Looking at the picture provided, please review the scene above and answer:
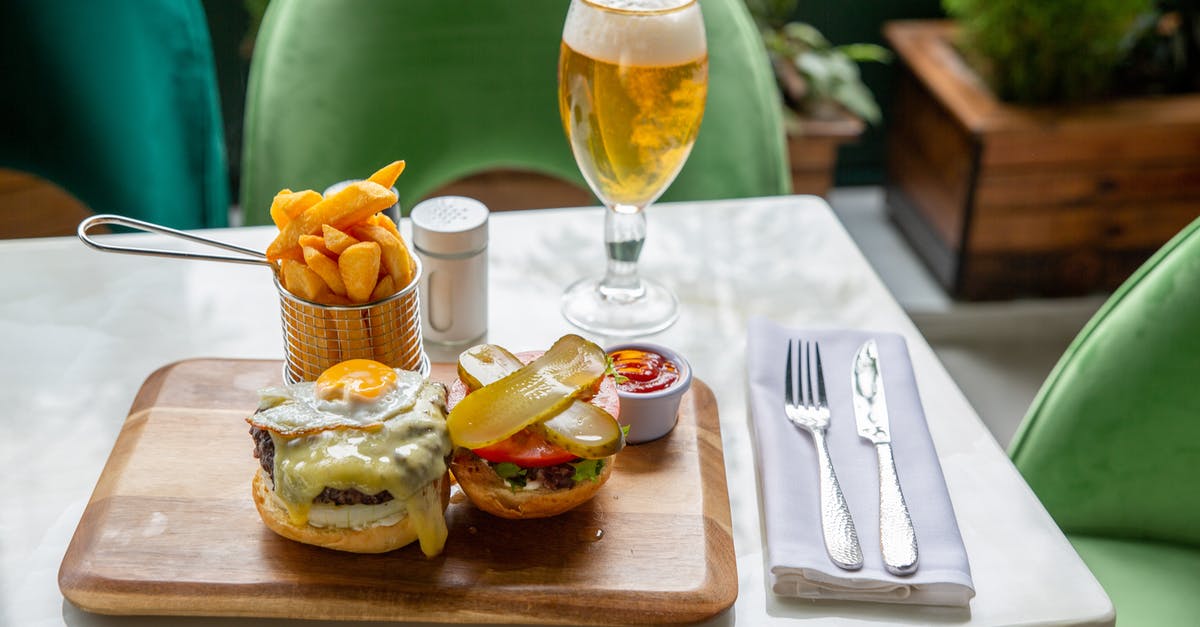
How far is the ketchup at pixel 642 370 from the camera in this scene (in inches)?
41.0

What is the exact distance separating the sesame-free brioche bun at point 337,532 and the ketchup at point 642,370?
0.23 m

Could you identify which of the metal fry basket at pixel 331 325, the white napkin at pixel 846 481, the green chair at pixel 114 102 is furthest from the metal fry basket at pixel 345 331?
the green chair at pixel 114 102

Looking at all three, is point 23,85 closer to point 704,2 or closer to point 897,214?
point 704,2

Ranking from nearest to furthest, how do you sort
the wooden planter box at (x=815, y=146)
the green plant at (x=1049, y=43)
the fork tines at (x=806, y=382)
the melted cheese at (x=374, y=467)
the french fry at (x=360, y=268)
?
the melted cheese at (x=374, y=467) < the french fry at (x=360, y=268) < the fork tines at (x=806, y=382) < the green plant at (x=1049, y=43) < the wooden planter box at (x=815, y=146)

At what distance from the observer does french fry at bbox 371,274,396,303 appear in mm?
1004

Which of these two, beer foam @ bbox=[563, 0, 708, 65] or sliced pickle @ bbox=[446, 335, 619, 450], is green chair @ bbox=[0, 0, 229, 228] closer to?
beer foam @ bbox=[563, 0, 708, 65]

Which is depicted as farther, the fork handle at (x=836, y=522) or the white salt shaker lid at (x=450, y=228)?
the white salt shaker lid at (x=450, y=228)

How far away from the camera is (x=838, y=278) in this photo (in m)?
1.38

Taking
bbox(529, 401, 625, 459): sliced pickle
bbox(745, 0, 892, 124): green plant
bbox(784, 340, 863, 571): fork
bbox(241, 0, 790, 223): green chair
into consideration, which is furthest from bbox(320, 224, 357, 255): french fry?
bbox(745, 0, 892, 124): green plant

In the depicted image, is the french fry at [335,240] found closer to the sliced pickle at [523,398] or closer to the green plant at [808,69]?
the sliced pickle at [523,398]

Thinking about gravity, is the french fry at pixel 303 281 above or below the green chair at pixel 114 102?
above

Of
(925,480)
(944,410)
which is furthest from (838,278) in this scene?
(925,480)

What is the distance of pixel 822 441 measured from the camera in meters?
1.03

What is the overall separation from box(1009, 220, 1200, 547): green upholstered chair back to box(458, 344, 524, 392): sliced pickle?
2.34 feet
